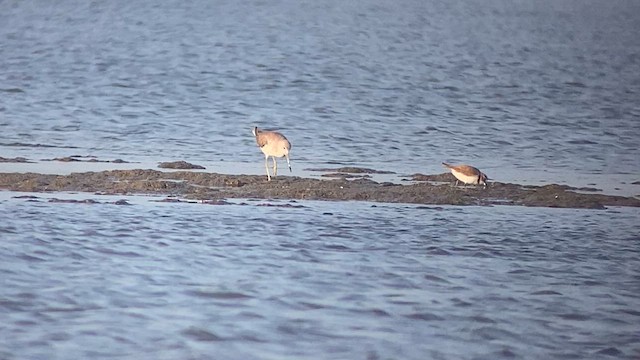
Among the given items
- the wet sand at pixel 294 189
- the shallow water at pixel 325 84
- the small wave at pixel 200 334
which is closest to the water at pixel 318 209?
the small wave at pixel 200 334

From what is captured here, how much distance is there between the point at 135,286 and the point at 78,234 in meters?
2.29

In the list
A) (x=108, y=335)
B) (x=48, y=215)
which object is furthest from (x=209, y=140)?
(x=108, y=335)

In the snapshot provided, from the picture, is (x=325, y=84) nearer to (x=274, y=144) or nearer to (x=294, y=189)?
(x=274, y=144)

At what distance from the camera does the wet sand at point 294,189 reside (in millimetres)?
14703

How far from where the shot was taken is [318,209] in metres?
13.8

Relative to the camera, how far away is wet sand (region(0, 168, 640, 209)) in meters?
14.7

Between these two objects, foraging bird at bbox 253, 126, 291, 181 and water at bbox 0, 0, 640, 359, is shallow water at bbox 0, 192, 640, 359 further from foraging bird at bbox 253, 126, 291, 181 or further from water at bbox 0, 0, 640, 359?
foraging bird at bbox 253, 126, 291, 181

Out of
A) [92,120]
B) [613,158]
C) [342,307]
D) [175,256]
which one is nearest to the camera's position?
[342,307]

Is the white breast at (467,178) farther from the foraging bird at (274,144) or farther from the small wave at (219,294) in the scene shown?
the small wave at (219,294)

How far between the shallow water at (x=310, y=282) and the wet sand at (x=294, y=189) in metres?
0.59

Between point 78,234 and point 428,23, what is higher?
point 428,23

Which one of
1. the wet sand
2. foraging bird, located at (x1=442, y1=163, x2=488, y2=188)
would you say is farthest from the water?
foraging bird, located at (x1=442, y1=163, x2=488, y2=188)

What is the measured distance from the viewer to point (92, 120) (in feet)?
80.2

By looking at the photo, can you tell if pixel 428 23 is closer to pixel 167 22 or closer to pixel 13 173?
pixel 167 22
